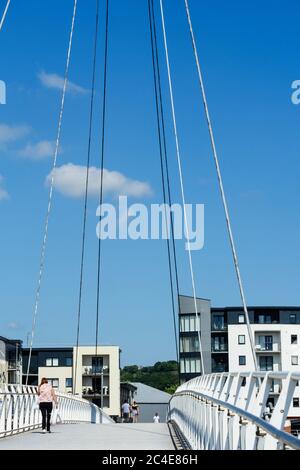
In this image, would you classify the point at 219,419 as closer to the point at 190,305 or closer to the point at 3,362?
the point at 190,305

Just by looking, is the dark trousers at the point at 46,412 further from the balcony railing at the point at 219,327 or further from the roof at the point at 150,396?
the roof at the point at 150,396

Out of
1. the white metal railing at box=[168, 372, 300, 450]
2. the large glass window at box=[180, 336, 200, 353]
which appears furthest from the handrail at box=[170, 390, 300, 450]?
the large glass window at box=[180, 336, 200, 353]

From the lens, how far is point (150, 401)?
136 metres

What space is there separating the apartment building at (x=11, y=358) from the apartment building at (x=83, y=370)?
103 inches

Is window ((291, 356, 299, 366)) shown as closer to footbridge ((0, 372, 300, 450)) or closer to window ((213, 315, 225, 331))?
window ((213, 315, 225, 331))

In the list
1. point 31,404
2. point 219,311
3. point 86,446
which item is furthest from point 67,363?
point 86,446

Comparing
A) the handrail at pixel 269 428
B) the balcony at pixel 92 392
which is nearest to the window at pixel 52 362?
the balcony at pixel 92 392

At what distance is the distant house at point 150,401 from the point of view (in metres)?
125

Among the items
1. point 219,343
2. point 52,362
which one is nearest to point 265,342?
point 219,343

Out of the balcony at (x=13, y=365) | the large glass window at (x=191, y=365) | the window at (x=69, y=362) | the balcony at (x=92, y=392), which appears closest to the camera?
the large glass window at (x=191, y=365)

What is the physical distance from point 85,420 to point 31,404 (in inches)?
745

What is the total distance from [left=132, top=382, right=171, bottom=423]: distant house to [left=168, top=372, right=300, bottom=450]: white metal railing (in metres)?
110

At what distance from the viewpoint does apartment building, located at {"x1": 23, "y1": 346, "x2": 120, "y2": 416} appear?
11525 cm

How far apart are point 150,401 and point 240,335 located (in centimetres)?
3005
